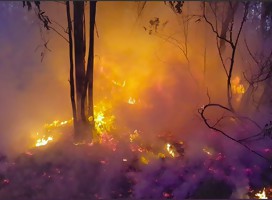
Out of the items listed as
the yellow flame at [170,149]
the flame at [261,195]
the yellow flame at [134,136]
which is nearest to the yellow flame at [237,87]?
the yellow flame at [170,149]

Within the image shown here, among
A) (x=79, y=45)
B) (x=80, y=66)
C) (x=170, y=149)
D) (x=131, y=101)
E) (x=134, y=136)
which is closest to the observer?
(x=79, y=45)

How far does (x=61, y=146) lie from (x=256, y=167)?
457cm

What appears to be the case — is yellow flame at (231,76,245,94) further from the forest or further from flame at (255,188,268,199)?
flame at (255,188,268,199)

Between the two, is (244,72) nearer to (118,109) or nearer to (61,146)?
(118,109)

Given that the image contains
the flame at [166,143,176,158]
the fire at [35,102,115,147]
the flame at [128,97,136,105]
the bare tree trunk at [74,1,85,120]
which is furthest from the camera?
the flame at [128,97,136,105]

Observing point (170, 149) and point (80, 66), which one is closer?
point (80, 66)

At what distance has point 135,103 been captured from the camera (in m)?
10.7

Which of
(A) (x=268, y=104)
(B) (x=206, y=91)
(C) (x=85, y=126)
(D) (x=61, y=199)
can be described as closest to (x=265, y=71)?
(A) (x=268, y=104)

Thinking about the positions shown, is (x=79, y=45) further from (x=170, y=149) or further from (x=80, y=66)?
(x=170, y=149)

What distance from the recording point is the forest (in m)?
7.87

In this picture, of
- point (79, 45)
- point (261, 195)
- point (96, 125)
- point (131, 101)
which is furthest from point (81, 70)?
point (261, 195)

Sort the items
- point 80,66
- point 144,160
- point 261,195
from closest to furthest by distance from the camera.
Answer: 1. point 261,195
2. point 80,66
3. point 144,160

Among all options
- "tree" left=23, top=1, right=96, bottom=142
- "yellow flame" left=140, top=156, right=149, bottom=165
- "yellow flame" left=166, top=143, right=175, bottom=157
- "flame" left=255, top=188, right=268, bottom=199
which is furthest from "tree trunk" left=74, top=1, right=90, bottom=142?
"flame" left=255, top=188, right=268, bottom=199

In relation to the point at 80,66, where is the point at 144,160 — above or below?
below
